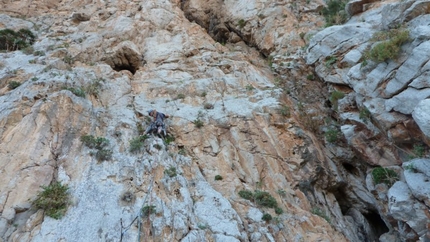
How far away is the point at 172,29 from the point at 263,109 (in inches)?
393

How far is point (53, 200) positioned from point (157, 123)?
494 centimetres

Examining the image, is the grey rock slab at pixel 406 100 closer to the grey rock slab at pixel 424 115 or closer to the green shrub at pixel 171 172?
the grey rock slab at pixel 424 115

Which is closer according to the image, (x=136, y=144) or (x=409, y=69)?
(x=409, y=69)

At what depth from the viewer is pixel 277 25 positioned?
19.4 meters

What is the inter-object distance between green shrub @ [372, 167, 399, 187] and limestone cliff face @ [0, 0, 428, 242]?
0.49m

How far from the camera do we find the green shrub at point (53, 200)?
29.0 feet

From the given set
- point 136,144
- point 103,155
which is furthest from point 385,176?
point 103,155

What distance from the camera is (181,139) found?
12750mm

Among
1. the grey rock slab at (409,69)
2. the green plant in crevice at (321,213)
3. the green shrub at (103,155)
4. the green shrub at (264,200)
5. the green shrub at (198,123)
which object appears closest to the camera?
the grey rock slab at (409,69)

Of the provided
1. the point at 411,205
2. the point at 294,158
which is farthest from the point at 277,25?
the point at 411,205

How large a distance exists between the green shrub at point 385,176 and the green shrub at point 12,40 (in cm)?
2069

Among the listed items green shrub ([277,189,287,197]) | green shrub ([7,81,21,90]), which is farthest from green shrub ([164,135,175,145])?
green shrub ([7,81,21,90])

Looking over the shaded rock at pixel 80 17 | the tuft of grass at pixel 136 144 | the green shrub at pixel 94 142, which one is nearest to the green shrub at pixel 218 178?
the tuft of grass at pixel 136 144

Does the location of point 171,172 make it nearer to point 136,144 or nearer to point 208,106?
point 136,144
